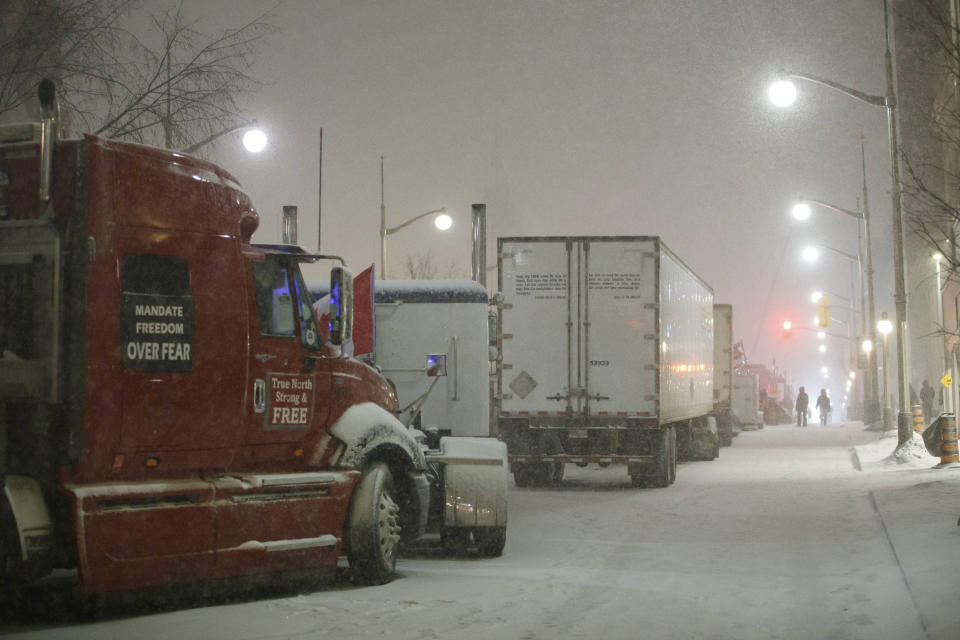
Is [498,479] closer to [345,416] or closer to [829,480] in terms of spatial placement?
[345,416]

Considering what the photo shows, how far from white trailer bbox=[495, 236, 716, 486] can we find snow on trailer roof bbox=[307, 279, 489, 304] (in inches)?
201

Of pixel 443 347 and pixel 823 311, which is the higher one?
pixel 823 311

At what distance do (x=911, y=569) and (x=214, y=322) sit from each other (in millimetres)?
6395

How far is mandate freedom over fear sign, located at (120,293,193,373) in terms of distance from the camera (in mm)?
8867

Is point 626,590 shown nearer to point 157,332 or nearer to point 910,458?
point 157,332

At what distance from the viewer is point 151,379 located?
352 inches

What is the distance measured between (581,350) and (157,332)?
13264 mm

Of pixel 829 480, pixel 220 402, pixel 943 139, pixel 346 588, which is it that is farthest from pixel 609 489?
pixel 220 402

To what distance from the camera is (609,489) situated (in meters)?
22.4

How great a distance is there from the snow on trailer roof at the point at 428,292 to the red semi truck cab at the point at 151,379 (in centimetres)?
587

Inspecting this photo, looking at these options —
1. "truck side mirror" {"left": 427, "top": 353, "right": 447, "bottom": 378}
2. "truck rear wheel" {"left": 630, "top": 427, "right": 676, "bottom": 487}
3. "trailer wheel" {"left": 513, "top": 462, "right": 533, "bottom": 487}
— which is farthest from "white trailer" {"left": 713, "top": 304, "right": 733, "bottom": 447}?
"truck side mirror" {"left": 427, "top": 353, "right": 447, "bottom": 378}

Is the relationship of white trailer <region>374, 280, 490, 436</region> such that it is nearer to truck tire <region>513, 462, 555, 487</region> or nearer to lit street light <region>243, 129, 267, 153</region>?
lit street light <region>243, 129, 267, 153</region>

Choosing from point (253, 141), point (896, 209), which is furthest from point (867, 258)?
point (253, 141)

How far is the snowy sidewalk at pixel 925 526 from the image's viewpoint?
912 centimetres
